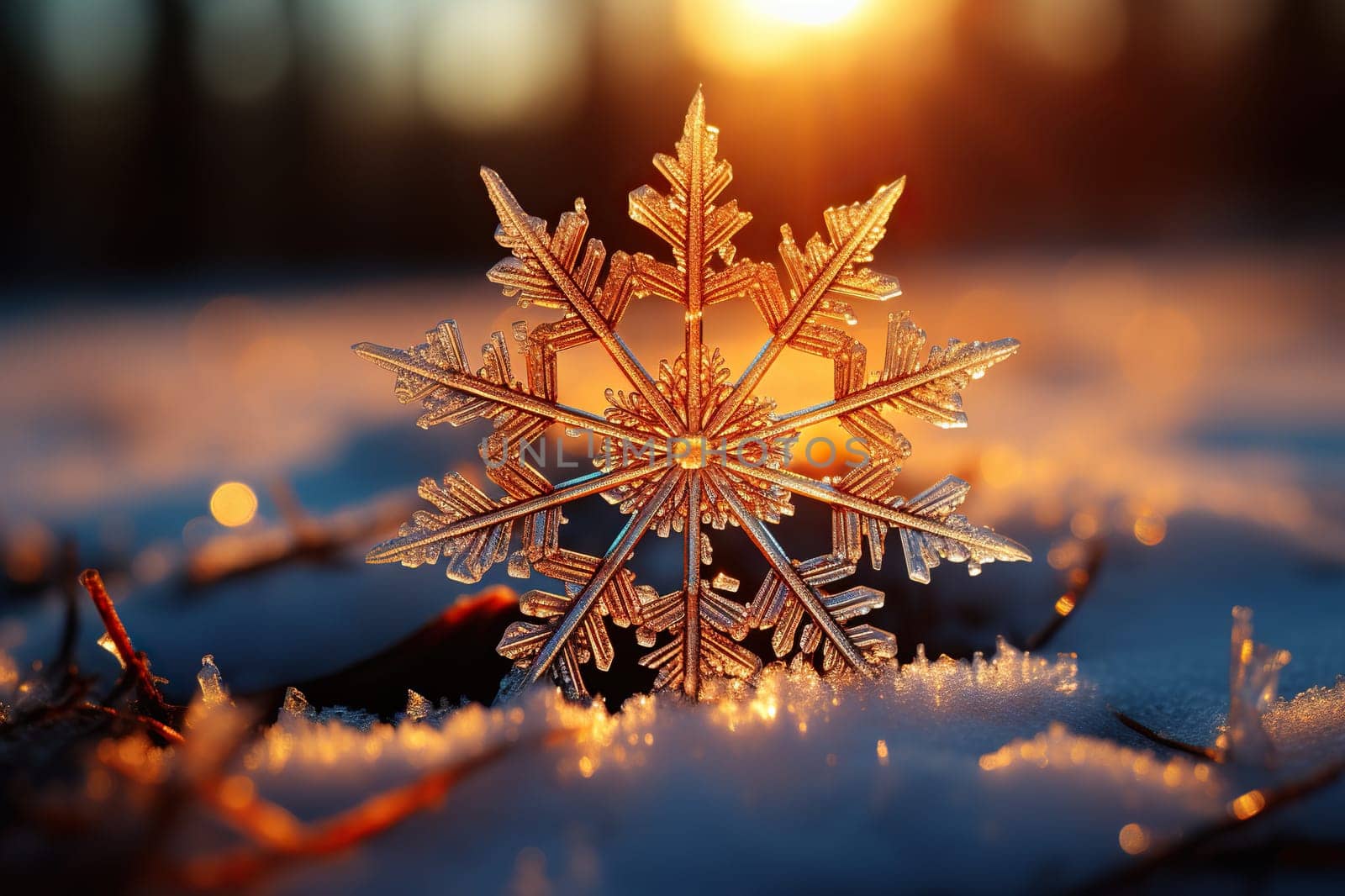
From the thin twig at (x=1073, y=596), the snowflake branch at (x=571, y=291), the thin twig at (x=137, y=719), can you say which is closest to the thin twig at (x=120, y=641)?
the thin twig at (x=137, y=719)

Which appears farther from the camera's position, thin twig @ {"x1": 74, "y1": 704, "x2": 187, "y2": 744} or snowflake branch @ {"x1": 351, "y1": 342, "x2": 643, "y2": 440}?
snowflake branch @ {"x1": 351, "y1": 342, "x2": 643, "y2": 440}

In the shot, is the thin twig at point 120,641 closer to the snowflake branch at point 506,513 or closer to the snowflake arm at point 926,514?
the snowflake branch at point 506,513

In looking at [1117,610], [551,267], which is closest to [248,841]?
[551,267]

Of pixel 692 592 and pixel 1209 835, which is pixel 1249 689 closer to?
pixel 1209 835

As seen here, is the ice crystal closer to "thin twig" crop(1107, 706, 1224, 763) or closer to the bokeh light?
"thin twig" crop(1107, 706, 1224, 763)

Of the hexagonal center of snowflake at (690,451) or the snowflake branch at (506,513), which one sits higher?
the hexagonal center of snowflake at (690,451)

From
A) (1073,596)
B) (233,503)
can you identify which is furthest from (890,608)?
(233,503)

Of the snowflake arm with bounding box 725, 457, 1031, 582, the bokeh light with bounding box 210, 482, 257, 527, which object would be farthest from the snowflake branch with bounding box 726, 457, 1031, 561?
the bokeh light with bounding box 210, 482, 257, 527
